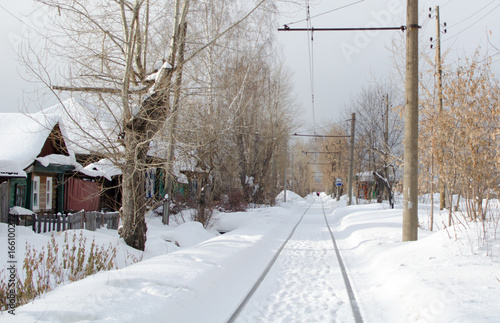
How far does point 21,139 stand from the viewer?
17.2m

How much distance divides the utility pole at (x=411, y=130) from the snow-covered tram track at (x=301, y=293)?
78.2 inches

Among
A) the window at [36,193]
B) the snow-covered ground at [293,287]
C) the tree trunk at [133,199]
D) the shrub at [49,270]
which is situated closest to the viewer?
the snow-covered ground at [293,287]

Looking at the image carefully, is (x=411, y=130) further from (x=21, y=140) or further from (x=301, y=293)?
(x=21, y=140)

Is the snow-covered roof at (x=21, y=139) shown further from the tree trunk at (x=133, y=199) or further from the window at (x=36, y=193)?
the tree trunk at (x=133, y=199)

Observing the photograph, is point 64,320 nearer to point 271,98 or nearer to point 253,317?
point 253,317

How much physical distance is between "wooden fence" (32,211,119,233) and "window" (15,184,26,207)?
3.27 metres

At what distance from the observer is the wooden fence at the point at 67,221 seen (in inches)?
563

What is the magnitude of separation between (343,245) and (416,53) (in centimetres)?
602

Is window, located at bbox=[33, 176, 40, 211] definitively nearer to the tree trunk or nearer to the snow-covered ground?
the snow-covered ground

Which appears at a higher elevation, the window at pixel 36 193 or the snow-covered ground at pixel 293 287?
the window at pixel 36 193

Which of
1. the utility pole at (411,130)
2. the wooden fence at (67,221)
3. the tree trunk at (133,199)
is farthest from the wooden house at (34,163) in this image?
the utility pole at (411,130)

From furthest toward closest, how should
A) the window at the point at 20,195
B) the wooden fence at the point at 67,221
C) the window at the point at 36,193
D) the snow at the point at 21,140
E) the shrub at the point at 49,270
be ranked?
the window at the point at 36,193, the window at the point at 20,195, the snow at the point at 21,140, the wooden fence at the point at 67,221, the shrub at the point at 49,270

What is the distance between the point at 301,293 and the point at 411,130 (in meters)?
5.36

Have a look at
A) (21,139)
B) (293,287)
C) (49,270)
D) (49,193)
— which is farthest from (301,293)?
(49,193)
